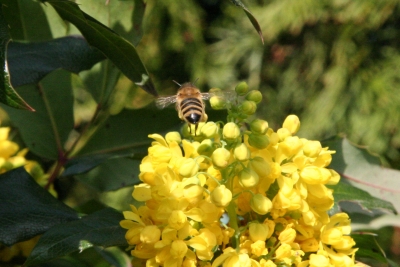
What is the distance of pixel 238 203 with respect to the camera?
79 cm

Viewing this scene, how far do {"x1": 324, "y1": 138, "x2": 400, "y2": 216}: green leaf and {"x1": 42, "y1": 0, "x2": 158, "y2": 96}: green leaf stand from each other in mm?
491

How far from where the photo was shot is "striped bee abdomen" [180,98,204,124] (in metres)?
0.91

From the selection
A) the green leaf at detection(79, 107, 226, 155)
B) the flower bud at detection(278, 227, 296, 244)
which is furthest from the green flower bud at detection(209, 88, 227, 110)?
the green leaf at detection(79, 107, 226, 155)

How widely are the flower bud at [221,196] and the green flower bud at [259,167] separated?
49 mm

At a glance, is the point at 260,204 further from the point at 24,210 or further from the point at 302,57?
the point at 302,57

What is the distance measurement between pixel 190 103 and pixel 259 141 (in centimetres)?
26

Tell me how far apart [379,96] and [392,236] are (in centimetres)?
57

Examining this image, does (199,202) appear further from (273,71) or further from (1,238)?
(273,71)

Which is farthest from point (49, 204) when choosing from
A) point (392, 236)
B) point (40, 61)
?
point (392, 236)

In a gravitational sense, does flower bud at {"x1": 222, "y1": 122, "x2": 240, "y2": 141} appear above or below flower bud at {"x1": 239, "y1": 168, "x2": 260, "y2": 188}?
above

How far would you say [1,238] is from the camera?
2.60ft

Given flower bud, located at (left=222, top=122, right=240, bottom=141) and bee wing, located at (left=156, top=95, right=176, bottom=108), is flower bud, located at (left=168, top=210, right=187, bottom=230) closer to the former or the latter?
flower bud, located at (left=222, top=122, right=240, bottom=141)

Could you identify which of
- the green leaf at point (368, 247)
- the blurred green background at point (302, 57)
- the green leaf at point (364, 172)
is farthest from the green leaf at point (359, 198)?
the blurred green background at point (302, 57)

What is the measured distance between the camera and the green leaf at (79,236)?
2.46 ft
